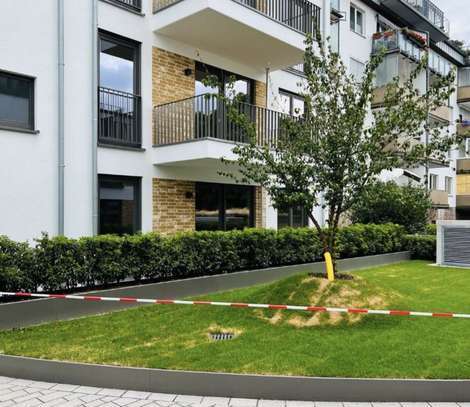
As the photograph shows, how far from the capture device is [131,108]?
10578mm

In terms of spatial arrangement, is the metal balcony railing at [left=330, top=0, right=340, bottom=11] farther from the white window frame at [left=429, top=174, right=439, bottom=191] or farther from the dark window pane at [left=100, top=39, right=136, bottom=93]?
the white window frame at [left=429, top=174, right=439, bottom=191]

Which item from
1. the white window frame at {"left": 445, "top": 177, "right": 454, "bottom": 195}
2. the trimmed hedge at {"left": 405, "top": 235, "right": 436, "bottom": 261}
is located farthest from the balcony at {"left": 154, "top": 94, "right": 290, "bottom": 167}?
the white window frame at {"left": 445, "top": 177, "right": 454, "bottom": 195}

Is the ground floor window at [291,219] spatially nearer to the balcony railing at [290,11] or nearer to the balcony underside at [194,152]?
the balcony underside at [194,152]

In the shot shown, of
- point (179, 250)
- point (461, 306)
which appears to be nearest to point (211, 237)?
point (179, 250)

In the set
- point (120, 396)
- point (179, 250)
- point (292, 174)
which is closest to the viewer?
point (120, 396)

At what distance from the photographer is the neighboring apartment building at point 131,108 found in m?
8.60

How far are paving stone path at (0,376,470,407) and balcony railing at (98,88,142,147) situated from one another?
6455mm

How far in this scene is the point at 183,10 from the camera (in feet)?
33.7

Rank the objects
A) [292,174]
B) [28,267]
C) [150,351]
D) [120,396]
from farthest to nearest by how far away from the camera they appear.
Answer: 1. [292,174]
2. [28,267]
3. [150,351]
4. [120,396]

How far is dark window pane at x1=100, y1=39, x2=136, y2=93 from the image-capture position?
402 inches

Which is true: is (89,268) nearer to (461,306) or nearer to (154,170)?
(154,170)

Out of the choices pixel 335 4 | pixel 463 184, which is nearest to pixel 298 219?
pixel 335 4

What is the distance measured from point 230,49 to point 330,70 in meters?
5.34

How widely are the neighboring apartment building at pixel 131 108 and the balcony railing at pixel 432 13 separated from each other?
13.7 m
